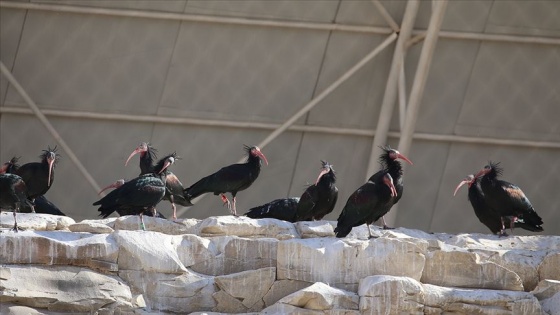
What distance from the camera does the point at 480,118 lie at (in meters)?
25.8

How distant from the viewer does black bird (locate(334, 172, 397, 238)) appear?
57.8ft

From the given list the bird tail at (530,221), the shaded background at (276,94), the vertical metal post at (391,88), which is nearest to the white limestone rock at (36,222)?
the bird tail at (530,221)

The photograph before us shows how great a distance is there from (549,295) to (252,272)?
378 cm

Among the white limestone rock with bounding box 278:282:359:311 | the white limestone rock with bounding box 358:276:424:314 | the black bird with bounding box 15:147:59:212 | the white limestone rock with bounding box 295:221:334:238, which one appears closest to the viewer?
the white limestone rock with bounding box 278:282:359:311

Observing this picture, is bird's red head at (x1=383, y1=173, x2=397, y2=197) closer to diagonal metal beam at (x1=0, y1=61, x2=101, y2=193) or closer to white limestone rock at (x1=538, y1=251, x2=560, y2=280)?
white limestone rock at (x1=538, y1=251, x2=560, y2=280)

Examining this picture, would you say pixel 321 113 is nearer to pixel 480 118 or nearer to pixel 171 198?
pixel 480 118

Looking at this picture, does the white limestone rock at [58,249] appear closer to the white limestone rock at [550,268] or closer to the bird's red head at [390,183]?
the bird's red head at [390,183]

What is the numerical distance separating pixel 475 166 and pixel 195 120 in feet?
17.7

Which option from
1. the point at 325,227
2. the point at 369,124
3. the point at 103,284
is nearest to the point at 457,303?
the point at 325,227

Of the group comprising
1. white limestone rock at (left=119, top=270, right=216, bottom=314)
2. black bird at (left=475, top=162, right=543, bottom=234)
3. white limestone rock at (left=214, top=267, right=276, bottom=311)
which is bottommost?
white limestone rock at (left=119, top=270, right=216, bottom=314)

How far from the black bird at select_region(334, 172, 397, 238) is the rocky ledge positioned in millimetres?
217

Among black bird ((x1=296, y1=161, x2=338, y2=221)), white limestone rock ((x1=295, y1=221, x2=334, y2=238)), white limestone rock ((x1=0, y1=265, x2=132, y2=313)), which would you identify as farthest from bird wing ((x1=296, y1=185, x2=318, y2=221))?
white limestone rock ((x1=0, y1=265, x2=132, y2=313))

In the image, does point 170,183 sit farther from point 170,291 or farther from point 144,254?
point 170,291

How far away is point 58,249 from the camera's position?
53.7ft
